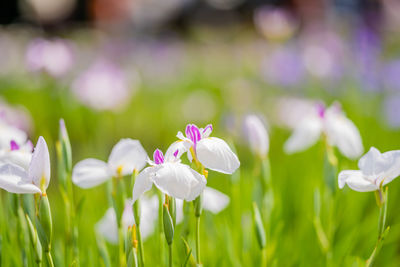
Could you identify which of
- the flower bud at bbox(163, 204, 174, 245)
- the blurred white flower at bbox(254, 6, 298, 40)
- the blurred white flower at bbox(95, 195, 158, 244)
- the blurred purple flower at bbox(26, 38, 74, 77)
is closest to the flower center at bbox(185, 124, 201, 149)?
the flower bud at bbox(163, 204, 174, 245)

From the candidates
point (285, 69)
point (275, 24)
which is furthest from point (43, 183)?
point (285, 69)

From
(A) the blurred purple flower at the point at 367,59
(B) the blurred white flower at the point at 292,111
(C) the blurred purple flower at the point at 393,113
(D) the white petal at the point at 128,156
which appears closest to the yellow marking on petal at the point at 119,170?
(D) the white petal at the point at 128,156

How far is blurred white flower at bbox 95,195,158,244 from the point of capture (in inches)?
37.3

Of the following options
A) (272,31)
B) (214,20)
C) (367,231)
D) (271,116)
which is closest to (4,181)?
(367,231)

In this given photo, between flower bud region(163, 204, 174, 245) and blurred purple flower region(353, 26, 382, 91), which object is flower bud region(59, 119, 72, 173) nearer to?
flower bud region(163, 204, 174, 245)

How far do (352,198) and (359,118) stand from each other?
3.17 ft

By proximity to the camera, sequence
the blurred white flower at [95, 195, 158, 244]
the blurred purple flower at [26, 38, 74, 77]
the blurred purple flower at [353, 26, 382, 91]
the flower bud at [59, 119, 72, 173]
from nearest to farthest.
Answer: the flower bud at [59, 119, 72, 173] → the blurred white flower at [95, 195, 158, 244] → the blurred purple flower at [26, 38, 74, 77] → the blurred purple flower at [353, 26, 382, 91]

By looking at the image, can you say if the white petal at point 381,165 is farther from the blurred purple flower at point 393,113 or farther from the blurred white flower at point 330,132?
the blurred purple flower at point 393,113

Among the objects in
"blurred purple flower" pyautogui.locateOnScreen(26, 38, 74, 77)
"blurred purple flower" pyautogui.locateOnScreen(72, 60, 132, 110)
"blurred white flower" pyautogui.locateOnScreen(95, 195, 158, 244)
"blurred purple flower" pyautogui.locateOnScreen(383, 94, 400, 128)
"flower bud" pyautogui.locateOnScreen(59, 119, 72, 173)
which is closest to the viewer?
"flower bud" pyautogui.locateOnScreen(59, 119, 72, 173)

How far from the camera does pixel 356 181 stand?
2.17 feet

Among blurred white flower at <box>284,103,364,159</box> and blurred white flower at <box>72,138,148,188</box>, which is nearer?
blurred white flower at <box>72,138,148,188</box>

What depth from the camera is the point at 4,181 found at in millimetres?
616

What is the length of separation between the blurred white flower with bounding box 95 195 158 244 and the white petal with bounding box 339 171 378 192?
41 centimetres

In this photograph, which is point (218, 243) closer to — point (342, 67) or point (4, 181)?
point (4, 181)
